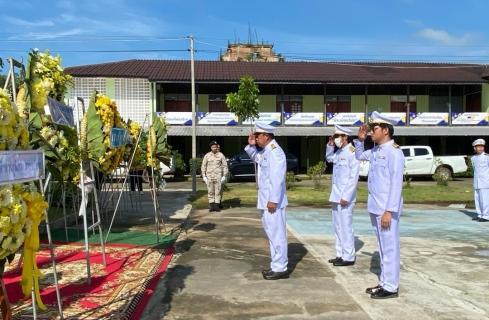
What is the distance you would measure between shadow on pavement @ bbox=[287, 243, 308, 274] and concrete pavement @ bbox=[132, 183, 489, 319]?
0.01 m

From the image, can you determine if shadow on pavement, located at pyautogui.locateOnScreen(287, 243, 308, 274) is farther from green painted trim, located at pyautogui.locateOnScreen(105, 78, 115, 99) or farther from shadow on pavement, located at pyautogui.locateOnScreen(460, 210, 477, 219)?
green painted trim, located at pyautogui.locateOnScreen(105, 78, 115, 99)

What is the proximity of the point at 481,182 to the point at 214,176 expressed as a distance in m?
6.28

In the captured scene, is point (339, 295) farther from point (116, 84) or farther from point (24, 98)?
point (116, 84)

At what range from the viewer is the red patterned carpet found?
4.45 m

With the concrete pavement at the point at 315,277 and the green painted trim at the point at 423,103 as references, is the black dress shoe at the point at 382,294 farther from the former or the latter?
the green painted trim at the point at 423,103

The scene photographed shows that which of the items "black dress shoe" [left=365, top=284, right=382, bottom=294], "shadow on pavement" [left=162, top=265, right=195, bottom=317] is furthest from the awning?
"black dress shoe" [left=365, top=284, right=382, bottom=294]

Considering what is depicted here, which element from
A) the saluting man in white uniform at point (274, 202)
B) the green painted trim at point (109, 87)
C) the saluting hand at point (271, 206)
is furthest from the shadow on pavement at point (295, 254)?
the green painted trim at point (109, 87)

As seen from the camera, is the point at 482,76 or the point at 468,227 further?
the point at 482,76

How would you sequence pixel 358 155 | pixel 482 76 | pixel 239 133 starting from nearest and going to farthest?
1. pixel 358 155
2. pixel 239 133
3. pixel 482 76

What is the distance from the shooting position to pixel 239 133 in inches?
998

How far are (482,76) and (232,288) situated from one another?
2742cm

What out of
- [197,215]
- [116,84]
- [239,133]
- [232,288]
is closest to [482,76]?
[239,133]

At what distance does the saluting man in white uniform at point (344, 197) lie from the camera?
634 centimetres

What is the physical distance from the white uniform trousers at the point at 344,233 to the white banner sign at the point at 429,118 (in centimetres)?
2241
